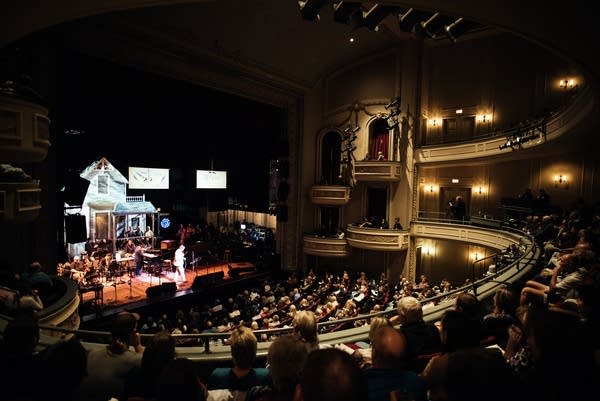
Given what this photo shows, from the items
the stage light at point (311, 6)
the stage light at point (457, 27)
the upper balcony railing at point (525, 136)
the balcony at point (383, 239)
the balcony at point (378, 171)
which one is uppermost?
the stage light at point (457, 27)

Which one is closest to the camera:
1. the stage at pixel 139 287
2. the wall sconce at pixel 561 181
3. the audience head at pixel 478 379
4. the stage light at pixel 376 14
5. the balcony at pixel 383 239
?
the audience head at pixel 478 379

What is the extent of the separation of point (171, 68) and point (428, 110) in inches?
468

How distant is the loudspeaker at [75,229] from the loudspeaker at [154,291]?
11.8 feet

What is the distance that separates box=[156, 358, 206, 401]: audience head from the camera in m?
1.62

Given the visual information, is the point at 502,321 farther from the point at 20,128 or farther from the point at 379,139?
the point at 379,139

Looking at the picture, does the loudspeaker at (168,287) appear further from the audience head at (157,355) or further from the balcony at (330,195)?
the audience head at (157,355)

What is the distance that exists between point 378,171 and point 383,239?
127 inches

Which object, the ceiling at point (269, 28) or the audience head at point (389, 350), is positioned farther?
the ceiling at point (269, 28)

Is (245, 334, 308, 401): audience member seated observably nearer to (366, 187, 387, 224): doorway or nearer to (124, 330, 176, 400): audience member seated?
(124, 330, 176, 400): audience member seated

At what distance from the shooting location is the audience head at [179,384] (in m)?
1.62

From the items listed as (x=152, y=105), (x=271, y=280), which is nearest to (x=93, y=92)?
(x=152, y=105)

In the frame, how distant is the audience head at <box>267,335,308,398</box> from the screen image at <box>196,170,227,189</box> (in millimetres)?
17519

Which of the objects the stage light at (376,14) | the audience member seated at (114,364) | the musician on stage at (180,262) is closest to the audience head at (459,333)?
the audience member seated at (114,364)

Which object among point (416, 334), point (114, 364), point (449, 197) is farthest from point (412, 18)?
point (449, 197)
